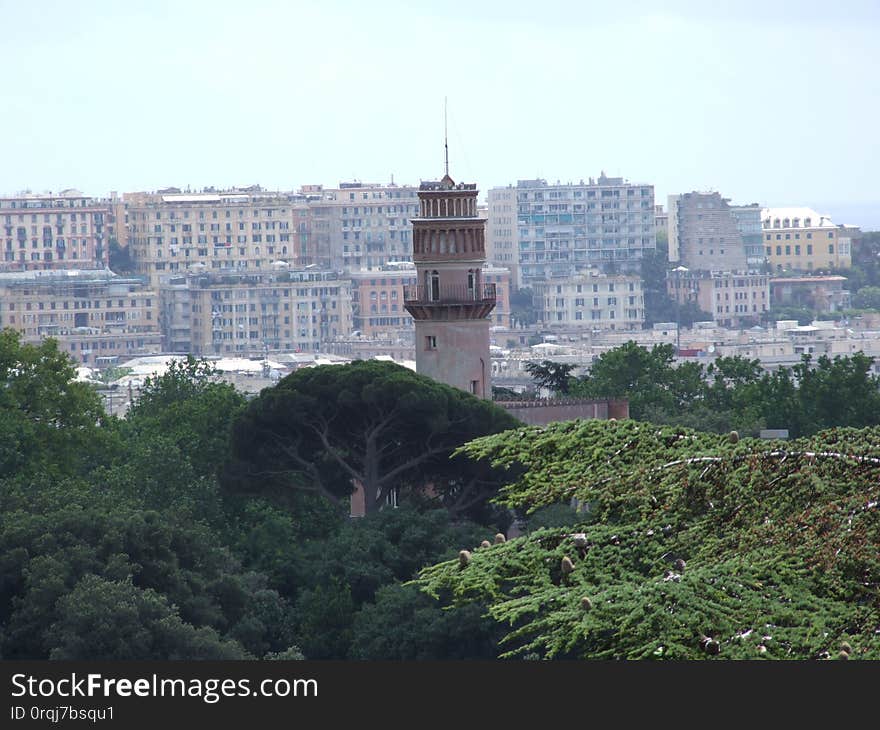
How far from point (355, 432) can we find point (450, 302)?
22.2ft

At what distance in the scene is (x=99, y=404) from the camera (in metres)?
56.9

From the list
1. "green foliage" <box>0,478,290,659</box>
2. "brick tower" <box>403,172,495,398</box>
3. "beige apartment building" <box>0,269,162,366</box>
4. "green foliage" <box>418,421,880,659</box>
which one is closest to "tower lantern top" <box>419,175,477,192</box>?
"brick tower" <box>403,172,495,398</box>

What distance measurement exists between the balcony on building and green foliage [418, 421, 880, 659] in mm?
30274

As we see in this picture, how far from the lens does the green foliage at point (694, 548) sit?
17.3 m

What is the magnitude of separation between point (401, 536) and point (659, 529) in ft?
70.3

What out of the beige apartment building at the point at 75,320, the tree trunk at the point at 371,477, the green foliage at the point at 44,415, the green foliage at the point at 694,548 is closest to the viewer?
the green foliage at the point at 694,548

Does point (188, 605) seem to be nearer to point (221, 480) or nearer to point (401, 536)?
point (401, 536)

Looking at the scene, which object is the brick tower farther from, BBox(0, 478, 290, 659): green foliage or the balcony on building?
BBox(0, 478, 290, 659): green foliage

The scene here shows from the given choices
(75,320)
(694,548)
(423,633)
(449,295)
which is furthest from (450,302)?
(75,320)

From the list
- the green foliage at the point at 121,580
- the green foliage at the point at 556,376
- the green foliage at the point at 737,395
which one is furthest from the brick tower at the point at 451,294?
the green foliage at the point at 121,580

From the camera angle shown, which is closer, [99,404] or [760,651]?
[760,651]

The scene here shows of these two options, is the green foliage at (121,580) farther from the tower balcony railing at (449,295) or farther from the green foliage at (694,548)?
the green foliage at (694,548)

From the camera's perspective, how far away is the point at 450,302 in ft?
→ 166

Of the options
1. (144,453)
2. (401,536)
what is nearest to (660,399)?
(144,453)
